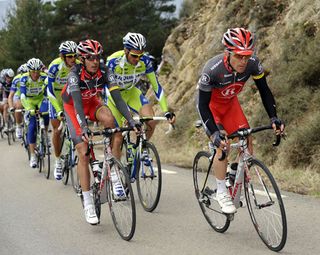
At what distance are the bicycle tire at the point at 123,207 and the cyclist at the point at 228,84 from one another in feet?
3.11

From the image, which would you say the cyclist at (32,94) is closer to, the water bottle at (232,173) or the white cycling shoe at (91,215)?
the white cycling shoe at (91,215)

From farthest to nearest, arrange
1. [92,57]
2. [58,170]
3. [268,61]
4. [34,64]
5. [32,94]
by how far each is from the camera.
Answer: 1. [268,61]
2. [32,94]
3. [34,64]
4. [58,170]
5. [92,57]

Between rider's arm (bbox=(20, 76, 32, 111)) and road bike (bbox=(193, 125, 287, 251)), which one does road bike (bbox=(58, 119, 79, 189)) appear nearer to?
rider's arm (bbox=(20, 76, 32, 111))

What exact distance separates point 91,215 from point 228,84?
2194 mm

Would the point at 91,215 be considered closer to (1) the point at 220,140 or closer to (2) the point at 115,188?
(2) the point at 115,188

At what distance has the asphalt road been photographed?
5527mm

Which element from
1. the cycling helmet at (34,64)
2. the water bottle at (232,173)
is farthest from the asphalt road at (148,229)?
the cycling helmet at (34,64)

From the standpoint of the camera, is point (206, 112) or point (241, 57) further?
point (206, 112)

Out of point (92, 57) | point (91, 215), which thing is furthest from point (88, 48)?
point (91, 215)

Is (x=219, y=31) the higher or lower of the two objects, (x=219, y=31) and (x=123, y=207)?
the higher

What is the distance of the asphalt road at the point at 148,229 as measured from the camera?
Result: 18.1ft

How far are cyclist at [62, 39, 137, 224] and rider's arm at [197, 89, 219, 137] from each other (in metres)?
0.91

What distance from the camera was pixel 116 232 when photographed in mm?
6242

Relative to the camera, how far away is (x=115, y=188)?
5.94 meters
